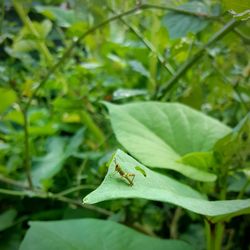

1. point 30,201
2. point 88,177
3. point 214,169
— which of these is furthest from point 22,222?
point 214,169

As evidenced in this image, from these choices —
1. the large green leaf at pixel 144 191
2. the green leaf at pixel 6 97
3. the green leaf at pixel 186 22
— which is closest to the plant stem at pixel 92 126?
the green leaf at pixel 6 97

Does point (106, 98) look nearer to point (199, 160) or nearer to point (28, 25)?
point (28, 25)

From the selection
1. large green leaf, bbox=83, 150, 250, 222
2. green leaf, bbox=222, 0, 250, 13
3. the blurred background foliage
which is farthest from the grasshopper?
the blurred background foliage

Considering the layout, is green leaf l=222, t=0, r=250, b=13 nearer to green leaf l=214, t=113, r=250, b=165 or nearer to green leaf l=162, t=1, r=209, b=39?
green leaf l=214, t=113, r=250, b=165

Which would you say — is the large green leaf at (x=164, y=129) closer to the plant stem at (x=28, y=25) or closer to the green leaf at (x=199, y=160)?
the green leaf at (x=199, y=160)

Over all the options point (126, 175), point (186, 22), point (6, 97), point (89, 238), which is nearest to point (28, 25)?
point (6, 97)
